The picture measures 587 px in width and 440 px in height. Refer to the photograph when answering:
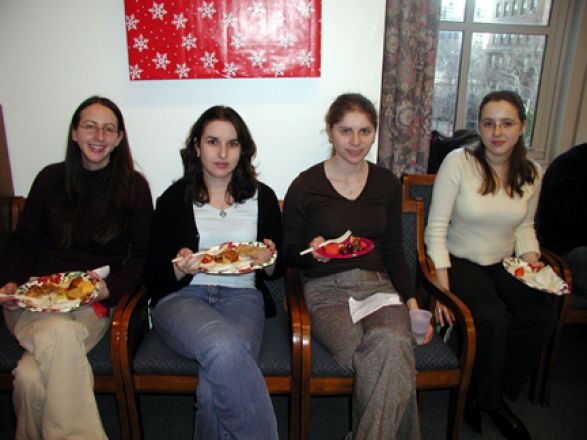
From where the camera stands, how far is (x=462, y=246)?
2.04 m

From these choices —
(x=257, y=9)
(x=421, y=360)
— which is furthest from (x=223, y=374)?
(x=257, y=9)

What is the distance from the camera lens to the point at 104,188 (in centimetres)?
185

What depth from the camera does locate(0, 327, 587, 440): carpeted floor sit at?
187cm

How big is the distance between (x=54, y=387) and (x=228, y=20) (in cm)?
168

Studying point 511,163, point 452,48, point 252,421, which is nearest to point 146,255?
point 252,421

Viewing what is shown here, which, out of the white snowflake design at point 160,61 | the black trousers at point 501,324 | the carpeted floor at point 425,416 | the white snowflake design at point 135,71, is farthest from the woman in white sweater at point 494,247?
the white snowflake design at point 135,71

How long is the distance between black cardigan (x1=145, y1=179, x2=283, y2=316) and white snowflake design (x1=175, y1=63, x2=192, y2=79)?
560mm

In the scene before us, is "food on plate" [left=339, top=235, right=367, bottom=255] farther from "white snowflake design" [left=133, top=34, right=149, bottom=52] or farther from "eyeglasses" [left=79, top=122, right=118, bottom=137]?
"white snowflake design" [left=133, top=34, right=149, bottom=52]

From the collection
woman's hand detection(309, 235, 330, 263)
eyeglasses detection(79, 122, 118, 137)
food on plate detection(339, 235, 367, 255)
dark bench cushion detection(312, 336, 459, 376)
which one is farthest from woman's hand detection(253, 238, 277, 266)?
eyeglasses detection(79, 122, 118, 137)

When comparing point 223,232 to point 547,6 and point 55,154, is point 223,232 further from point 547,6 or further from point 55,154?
point 547,6

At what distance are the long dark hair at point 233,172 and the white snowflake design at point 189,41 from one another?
1.41 ft

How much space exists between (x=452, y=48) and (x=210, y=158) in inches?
90.6

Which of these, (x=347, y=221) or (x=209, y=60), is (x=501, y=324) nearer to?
(x=347, y=221)

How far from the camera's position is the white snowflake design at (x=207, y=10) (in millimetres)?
1968
